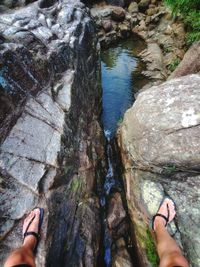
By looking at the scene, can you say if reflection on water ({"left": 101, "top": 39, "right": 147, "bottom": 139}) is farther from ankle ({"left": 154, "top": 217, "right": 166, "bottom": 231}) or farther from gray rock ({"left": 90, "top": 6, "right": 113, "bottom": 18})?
ankle ({"left": 154, "top": 217, "right": 166, "bottom": 231})

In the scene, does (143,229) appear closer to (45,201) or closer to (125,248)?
(125,248)

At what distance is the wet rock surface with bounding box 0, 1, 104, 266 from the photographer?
3.30 m

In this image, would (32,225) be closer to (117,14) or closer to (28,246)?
(28,246)

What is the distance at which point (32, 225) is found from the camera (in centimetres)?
307

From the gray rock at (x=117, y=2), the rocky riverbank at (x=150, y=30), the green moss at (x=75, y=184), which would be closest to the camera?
the green moss at (x=75, y=184)

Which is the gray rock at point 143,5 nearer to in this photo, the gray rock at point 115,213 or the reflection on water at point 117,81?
the reflection on water at point 117,81

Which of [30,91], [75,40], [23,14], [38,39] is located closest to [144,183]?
[30,91]

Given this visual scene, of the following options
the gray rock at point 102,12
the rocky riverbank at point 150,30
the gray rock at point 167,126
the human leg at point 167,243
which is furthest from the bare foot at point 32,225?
the gray rock at point 102,12

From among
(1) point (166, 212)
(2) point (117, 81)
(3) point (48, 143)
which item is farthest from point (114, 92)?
(1) point (166, 212)

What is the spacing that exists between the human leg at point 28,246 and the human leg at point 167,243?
52.8 inches

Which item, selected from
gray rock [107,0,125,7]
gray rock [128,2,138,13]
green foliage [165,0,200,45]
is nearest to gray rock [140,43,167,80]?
green foliage [165,0,200,45]

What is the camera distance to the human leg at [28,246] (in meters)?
2.68

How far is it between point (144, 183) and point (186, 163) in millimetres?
672

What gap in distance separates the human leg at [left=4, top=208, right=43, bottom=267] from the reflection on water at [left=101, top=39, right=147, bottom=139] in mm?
3515
